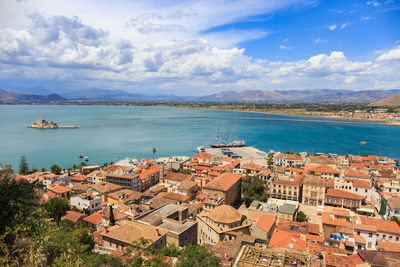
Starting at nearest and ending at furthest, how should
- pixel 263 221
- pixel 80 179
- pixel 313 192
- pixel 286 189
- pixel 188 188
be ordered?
pixel 263 221 → pixel 188 188 → pixel 313 192 → pixel 286 189 → pixel 80 179

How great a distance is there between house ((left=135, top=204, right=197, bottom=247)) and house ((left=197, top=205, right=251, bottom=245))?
Answer: 1.43 metres

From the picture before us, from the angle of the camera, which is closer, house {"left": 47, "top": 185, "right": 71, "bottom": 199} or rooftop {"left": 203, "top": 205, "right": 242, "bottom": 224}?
rooftop {"left": 203, "top": 205, "right": 242, "bottom": 224}

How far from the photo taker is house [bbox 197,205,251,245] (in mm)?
18094

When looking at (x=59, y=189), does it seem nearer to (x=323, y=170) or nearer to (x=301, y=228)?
(x=301, y=228)

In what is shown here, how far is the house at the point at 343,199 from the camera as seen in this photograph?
25297 millimetres

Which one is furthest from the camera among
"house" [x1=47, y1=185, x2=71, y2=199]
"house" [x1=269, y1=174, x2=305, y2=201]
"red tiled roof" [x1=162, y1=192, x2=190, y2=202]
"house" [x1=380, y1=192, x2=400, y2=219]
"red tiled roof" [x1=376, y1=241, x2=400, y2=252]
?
"house" [x1=269, y1=174, x2=305, y2=201]

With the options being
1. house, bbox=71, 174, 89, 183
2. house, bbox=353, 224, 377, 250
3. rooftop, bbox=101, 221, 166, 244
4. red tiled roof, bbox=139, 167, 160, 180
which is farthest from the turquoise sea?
house, bbox=353, 224, 377, 250

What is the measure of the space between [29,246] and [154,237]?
8150 millimetres

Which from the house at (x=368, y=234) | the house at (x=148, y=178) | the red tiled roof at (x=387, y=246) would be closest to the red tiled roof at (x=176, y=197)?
the house at (x=148, y=178)

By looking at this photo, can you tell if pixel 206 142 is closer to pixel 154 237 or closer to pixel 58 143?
pixel 58 143

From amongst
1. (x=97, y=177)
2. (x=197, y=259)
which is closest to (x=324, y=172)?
(x=197, y=259)

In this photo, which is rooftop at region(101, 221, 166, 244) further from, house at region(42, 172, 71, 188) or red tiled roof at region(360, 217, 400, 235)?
house at region(42, 172, 71, 188)

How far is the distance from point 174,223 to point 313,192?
1676cm

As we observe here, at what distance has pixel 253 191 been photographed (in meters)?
28.5
